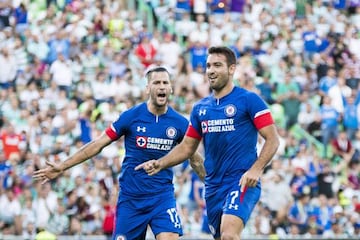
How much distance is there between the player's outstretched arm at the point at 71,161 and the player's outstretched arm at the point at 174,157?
0.82m

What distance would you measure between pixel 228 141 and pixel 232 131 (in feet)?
0.40

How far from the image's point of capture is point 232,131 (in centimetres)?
1263

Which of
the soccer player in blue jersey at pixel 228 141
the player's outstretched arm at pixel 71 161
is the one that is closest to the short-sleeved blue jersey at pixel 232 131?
the soccer player in blue jersey at pixel 228 141

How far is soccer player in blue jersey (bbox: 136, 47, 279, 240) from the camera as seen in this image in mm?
12438

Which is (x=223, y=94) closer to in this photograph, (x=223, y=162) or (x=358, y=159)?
(x=223, y=162)

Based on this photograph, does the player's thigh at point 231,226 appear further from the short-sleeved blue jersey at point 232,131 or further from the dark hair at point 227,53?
the dark hair at point 227,53

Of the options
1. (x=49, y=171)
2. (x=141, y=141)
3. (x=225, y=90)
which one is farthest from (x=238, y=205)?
(x=49, y=171)

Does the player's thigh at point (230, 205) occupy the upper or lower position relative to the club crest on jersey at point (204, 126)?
lower

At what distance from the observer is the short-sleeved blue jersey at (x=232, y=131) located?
12586 millimetres

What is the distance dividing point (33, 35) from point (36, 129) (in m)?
3.47

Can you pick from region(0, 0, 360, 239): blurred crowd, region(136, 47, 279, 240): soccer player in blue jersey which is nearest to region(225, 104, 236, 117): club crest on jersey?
region(136, 47, 279, 240): soccer player in blue jersey

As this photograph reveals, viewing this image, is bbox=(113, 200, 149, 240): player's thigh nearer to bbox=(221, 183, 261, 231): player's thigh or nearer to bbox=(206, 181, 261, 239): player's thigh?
bbox=(206, 181, 261, 239): player's thigh

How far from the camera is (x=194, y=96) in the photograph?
2486 centimetres

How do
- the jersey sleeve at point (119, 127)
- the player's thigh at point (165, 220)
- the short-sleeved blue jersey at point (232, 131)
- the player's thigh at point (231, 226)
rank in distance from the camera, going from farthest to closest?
the jersey sleeve at point (119, 127) < the player's thigh at point (165, 220) < the short-sleeved blue jersey at point (232, 131) < the player's thigh at point (231, 226)
